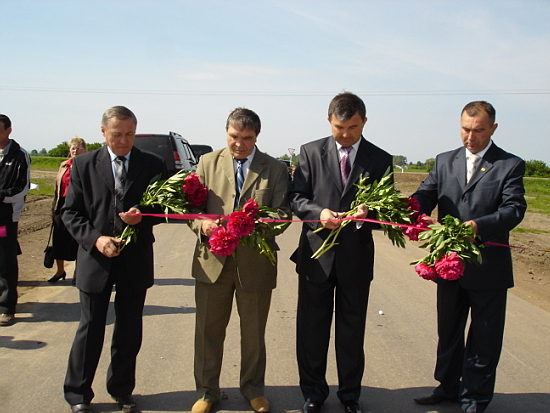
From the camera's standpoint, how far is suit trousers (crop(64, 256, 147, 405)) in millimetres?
4082

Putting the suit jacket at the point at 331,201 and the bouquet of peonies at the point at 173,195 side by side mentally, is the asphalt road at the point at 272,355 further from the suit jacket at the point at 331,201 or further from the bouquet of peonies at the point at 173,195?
the bouquet of peonies at the point at 173,195

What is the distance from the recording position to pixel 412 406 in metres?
4.43

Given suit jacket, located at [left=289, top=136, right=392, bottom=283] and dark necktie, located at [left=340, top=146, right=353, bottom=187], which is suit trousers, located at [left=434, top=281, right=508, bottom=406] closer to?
suit jacket, located at [left=289, top=136, right=392, bottom=283]

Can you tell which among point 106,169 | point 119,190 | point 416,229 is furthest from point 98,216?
point 416,229

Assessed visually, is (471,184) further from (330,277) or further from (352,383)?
(352,383)

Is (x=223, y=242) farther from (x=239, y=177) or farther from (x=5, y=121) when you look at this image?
(x=5, y=121)

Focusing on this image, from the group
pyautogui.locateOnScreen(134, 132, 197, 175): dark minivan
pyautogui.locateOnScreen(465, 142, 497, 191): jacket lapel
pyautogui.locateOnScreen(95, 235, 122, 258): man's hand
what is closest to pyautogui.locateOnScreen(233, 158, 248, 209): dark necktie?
pyautogui.locateOnScreen(95, 235, 122, 258): man's hand

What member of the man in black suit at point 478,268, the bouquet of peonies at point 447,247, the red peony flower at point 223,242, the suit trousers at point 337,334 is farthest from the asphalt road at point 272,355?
the red peony flower at point 223,242

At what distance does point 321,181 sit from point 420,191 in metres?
0.97

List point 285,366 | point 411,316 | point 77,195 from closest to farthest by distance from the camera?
point 77,195 < point 285,366 < point 411,316

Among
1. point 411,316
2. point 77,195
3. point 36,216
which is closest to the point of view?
point 77,195

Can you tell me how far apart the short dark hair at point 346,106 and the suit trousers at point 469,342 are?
5.35ft

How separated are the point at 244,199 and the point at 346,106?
110cm

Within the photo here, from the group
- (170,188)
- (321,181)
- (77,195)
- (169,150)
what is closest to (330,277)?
(321,181)
